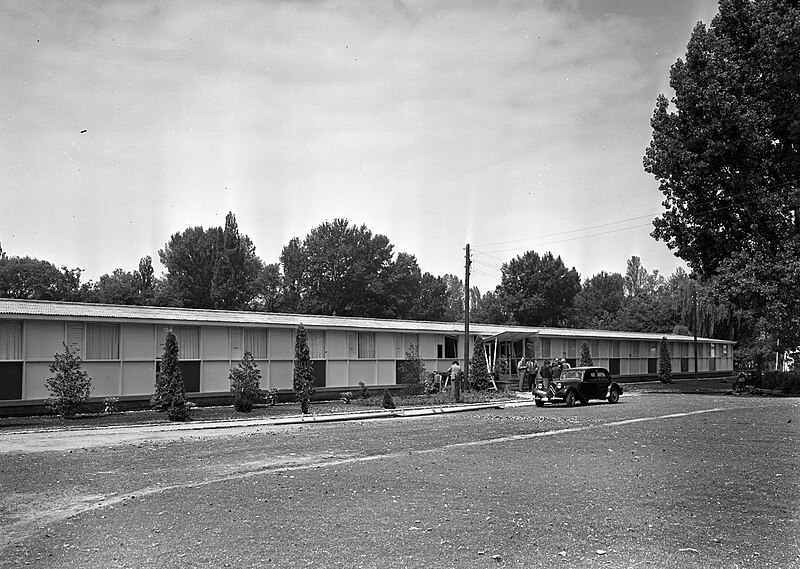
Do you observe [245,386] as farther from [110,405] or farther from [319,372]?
[319,372]

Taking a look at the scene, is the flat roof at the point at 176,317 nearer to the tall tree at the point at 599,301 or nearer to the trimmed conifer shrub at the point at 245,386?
the trimmed conifer shrub at the point at 245,386

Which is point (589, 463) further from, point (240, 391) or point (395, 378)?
Answer: point (395, 378)

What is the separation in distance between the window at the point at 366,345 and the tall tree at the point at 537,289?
183 feet

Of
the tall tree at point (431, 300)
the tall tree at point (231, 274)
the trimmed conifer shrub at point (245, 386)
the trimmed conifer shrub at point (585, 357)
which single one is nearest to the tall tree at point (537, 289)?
the tall tree at point (431, 300)

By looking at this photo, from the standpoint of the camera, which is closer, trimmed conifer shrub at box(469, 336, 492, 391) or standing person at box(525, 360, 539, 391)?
trimmed conifer shrub at box(469, 336, 492, 391)

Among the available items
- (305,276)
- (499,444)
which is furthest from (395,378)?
(305,276)

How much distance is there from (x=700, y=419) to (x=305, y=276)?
60.3m

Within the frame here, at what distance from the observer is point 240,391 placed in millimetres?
26406

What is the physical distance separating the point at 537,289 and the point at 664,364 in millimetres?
40076

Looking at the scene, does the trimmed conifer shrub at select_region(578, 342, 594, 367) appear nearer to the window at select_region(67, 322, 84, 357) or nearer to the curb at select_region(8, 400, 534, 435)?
the curb at select_region(8, 400, 534, 435)

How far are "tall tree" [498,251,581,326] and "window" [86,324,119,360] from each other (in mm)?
66551

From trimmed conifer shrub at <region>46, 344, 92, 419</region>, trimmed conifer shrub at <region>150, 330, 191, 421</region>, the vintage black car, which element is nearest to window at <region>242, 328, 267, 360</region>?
trimmed conifer shrub at <region>150, 330, 191, 421</region>

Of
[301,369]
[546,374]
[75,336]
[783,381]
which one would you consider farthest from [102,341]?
[783,381]

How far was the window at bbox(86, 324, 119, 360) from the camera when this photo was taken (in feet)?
84.9
